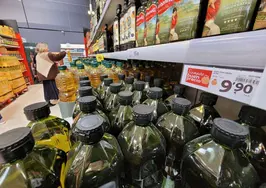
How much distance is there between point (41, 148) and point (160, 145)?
1.02ft

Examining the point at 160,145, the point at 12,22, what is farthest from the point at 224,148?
the point at 12,22

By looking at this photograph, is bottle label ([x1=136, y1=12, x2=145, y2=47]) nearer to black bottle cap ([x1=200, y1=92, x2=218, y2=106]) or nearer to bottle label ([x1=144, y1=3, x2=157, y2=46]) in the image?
bottle label ([x1=144, y1=3, x2=157, y2=46])

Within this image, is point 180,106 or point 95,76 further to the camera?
point 95,76

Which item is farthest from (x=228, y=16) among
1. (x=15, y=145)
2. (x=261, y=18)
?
(x=15, y=145)

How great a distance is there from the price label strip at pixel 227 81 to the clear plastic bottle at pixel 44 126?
45 centimetres

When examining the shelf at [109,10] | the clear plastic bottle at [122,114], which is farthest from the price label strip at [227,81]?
the shelf at [109,10]

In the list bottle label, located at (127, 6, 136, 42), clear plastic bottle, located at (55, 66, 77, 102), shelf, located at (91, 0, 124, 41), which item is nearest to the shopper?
clear plastic bottle, located at (55, 66, 77, 102)

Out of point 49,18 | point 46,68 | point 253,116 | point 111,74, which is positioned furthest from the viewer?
point 49,18

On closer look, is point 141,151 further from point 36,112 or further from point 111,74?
point 111,74

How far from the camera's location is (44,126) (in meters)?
0.43

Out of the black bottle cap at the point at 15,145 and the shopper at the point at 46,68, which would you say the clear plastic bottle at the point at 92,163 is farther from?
the shopper at the point at 46,68

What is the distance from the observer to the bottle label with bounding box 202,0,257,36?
0.23 metres

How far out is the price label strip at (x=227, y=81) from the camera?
0.18m

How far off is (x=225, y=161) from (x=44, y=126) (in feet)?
1.68
